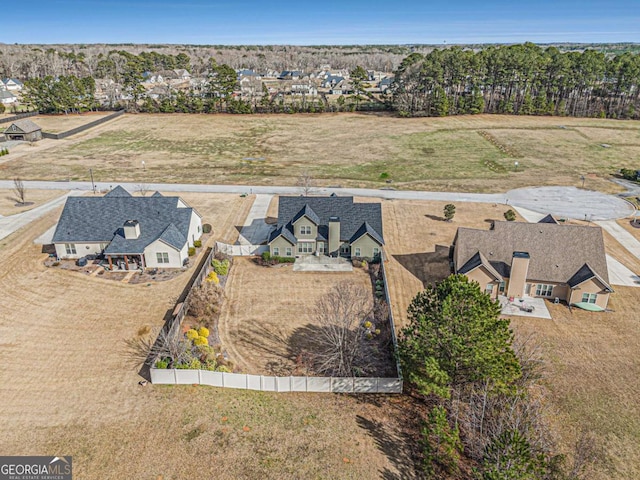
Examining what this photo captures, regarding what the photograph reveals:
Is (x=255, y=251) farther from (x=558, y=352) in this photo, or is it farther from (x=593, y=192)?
(x=593, y=192)

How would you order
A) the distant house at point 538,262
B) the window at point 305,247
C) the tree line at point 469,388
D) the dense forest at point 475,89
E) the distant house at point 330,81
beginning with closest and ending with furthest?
the tree line at point 469,388 < the distant house at point 538,262 < the window at point 305,247 < the dense forest at point 475,89 < the distant house at point 330,81

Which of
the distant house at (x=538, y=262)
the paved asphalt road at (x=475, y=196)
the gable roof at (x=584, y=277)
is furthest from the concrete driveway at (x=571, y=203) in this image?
the gable roof at (x=584, y=277)

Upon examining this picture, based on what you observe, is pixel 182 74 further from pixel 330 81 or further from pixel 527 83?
pixel 527 83

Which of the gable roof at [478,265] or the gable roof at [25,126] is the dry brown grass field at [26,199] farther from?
the gable roof at [478,265]

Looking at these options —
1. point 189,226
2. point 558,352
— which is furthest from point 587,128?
point 189,226

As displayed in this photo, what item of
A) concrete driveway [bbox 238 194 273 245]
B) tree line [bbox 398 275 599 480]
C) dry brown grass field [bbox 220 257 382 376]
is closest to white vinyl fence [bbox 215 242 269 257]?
dry brown grass field [bbox 220 257 382 376]

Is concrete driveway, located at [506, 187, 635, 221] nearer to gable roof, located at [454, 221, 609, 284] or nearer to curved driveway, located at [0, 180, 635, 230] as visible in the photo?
curved driveway, located at [0, 180, 635, 230]

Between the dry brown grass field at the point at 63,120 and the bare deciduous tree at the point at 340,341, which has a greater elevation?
the dry brown grass field at the point at 63,120
